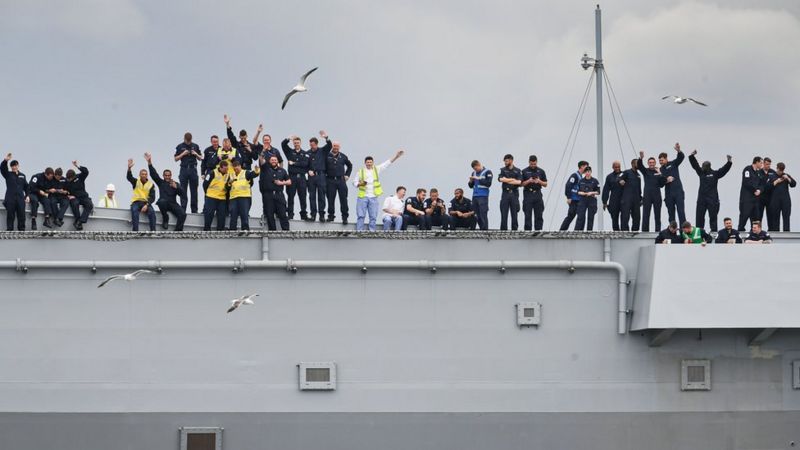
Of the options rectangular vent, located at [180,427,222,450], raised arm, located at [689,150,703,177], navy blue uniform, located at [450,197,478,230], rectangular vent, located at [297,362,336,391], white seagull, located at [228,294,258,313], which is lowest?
rectangular vent, located at [180,427,222,450]

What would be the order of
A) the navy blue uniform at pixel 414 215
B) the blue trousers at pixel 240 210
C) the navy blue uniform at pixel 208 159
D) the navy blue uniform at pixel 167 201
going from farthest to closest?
1. the navy blue uniform at pixel 208 159
2. the navy blue uniform at pixel 414 215
3. the navy blue uniform at pixel 167 201
4. the blue trousers at pixel 240 210

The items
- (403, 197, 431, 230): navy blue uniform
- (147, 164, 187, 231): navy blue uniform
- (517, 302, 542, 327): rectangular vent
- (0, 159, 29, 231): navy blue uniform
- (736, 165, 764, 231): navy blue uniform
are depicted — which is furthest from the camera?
(736, 165, 764, 231): navy blue uniform

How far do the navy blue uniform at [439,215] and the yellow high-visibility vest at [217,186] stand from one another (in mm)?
4297

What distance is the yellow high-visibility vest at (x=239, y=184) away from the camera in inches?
1136

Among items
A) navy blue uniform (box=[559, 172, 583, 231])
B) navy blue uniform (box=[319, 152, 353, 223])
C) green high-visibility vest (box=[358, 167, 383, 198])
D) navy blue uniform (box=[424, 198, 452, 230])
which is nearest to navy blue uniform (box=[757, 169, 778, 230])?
navy blue uniform (box=[559, 172, 583, 231])

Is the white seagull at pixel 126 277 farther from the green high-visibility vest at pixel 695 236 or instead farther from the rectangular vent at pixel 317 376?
the green high-visibility vest at pixel 695 236

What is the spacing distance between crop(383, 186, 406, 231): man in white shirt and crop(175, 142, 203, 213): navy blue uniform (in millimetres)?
4194

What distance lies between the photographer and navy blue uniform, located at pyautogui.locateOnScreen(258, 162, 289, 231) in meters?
29.2

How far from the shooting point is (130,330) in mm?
26922

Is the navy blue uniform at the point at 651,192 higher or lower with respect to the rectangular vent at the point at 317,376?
higher

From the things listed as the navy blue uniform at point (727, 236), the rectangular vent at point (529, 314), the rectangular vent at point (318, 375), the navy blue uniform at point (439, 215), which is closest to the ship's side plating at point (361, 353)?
the rectangular vent at point (529, 314)

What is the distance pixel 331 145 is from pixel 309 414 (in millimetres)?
6777

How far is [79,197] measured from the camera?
28938mm

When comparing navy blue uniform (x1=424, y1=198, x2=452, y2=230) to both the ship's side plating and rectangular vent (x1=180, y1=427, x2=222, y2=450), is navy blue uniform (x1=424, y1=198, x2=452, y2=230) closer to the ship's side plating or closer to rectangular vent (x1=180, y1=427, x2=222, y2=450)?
the ship's side plating
